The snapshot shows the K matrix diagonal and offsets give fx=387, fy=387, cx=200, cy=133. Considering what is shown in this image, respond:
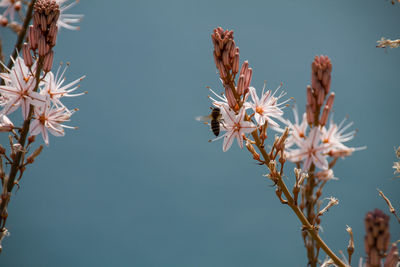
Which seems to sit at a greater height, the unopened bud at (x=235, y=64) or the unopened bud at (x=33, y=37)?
the unopened bud at (x=33, y=37)

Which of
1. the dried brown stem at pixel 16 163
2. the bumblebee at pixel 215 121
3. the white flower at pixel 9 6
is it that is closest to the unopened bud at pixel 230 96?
the bumblebee at pixel 215 121

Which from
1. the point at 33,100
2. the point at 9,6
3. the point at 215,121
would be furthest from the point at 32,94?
the point at 9,6

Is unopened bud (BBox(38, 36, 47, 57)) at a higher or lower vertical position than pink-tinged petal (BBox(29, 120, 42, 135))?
higher

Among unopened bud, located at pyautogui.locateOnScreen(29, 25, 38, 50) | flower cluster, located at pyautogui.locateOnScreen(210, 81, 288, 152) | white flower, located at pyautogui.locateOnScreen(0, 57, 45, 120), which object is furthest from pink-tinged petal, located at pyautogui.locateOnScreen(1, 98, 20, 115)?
flower cluster, located at pyautogui.locateOnScreen(210, 81, 288, 152)

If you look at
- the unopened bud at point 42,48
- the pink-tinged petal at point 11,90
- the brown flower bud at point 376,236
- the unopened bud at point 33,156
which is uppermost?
the unopened bud at point 42,48

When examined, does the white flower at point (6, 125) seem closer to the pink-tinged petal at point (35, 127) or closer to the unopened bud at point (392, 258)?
the pink-tinged petal at point (35, 127)

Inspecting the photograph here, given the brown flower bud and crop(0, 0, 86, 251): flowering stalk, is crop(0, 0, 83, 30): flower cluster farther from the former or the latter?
the brown flower bud

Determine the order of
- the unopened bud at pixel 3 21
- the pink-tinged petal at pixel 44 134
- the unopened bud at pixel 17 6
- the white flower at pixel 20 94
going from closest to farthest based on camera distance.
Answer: the white flower at pixel 20 94 → the pink-tinged petal at pixel 44 134 → the unopened bud at pixel 3 21 → the unopened bud at pixel 17 6

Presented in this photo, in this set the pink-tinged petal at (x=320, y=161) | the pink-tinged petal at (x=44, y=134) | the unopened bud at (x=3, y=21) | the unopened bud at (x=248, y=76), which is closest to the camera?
the pink-tinged petal at (x=320, y=161)
